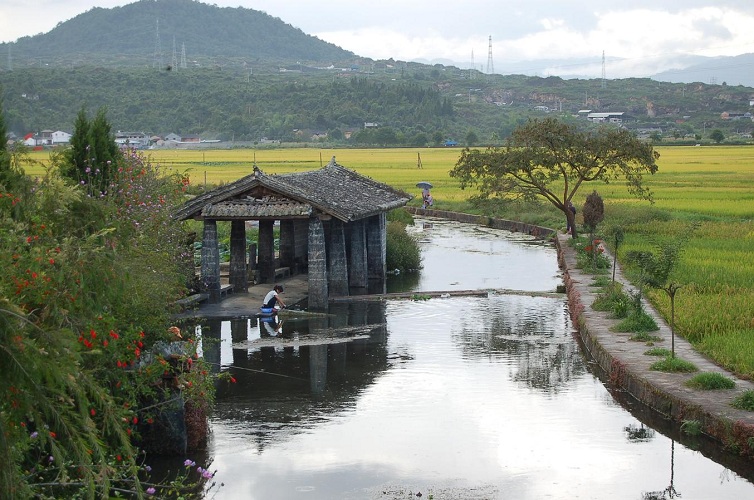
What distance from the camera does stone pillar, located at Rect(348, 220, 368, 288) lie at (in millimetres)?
25859

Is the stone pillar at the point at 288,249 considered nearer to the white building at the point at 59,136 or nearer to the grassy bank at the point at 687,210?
the grassy bank at the point at 687,210

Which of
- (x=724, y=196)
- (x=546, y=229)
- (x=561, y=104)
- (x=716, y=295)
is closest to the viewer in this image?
(x=716, y=295)

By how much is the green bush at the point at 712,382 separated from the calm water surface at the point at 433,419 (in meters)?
0.76

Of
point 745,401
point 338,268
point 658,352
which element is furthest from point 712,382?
point 338,268

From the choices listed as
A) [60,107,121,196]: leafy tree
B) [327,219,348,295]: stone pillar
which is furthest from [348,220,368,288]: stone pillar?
[60,107,121,196]: leafy tree

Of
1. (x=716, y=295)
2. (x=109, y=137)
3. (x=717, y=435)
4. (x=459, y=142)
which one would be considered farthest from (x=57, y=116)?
(x=717, y=435)

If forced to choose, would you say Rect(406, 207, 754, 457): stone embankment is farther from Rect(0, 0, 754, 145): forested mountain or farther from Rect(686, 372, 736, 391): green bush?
Rect(0, 0, 754, 145): forested mountain

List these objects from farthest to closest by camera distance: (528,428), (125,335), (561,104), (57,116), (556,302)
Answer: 1. (561,104)
2. (57,116)
3. (556,302)
4. (528,428)
5. (125,335)

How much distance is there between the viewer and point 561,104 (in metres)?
173

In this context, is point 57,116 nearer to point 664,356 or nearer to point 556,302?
point 556,302

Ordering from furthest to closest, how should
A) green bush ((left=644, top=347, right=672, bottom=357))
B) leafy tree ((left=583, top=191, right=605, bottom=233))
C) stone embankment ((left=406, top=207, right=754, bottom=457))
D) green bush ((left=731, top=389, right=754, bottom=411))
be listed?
leafy tree ((left=583, top=191, right=605, bottom=233)) → green bush ((left=644, top=347, right=672, bottom=357)) → green bush ((left=731, top=389, right=754, bottom=411)) → stone embankment ((left=406, top=207, right=754, bottom=457))

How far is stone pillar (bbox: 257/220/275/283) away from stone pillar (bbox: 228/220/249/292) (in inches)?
70.3

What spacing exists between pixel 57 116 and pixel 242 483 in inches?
3941

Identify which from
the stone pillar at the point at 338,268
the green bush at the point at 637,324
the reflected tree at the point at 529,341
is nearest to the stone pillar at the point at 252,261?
the stone pillar at the point at 338,268
